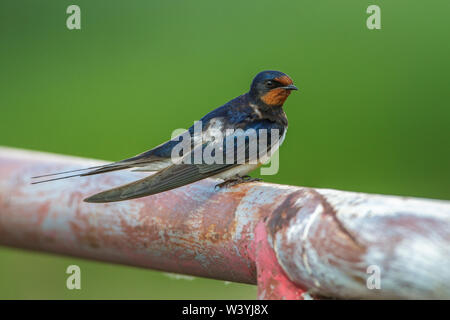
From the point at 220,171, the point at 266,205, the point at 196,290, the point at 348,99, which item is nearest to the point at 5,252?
the point at 196,290

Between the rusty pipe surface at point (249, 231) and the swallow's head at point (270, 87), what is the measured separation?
554mm

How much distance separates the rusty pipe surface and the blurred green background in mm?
1686

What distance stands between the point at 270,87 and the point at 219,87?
2.00m

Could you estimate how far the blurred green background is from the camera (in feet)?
11.8

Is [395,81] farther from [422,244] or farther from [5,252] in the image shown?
[422,244]

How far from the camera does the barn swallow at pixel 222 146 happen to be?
1380 millimetres

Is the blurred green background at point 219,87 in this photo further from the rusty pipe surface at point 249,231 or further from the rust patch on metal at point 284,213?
the rust patch on metal at point 284,213

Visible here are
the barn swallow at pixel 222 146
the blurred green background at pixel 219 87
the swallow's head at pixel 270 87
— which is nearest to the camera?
the barn swallow at pixel 222 146

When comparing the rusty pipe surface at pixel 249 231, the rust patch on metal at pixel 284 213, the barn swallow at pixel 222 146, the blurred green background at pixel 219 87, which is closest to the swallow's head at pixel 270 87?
the barn swallow at pixel 222 146

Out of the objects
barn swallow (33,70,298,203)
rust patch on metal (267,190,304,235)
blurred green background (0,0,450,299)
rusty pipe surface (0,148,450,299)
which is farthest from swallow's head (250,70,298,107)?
blurred green background (0,0,450,299)

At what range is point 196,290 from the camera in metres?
3.37

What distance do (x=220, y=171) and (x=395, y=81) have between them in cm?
240

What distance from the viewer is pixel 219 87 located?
397cm

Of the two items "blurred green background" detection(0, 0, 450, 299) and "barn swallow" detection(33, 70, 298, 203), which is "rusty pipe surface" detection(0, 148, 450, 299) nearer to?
"barn swallow" detection(33, 70, 298, 203)
